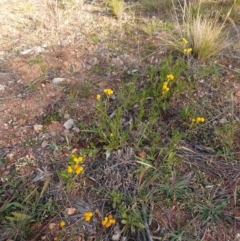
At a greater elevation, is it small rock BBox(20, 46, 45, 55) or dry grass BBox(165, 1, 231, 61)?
dry grass BBox(165, 1, 231, 61)

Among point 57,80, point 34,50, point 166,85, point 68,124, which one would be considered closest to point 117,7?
point 34,50

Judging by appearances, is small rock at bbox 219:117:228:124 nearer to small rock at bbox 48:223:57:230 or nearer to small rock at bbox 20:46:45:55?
small rock at bbox 48:223:57:230

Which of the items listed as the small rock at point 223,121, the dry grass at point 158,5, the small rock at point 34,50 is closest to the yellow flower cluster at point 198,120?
the small rock at point 223,121

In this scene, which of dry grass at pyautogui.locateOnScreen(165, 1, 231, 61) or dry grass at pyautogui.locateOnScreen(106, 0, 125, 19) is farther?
dry grass at pyautogui.locateOnScreen(106, 0, 125, 19)

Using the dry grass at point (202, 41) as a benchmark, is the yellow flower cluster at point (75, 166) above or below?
below

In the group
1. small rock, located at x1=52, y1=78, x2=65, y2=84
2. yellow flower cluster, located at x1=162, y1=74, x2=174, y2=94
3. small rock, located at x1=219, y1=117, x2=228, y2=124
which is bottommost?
small rock, located at x1=219, y1=117, x2=228, y2=124

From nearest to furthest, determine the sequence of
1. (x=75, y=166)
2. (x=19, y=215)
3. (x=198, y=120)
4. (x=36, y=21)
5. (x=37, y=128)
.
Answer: (x=19, y=215)
(x=75, y=166)
(x=198, y=120)
(x=37, y=128)
(x=36, y=21)

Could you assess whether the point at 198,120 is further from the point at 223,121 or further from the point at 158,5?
the point at 158,5

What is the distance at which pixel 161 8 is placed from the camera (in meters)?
3.50

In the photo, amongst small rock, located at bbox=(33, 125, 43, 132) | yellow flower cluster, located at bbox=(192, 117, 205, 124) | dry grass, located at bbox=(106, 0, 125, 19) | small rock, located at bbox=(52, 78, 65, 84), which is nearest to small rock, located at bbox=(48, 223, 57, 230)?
small rock, located at bbox=(33, 125, 43, 132)

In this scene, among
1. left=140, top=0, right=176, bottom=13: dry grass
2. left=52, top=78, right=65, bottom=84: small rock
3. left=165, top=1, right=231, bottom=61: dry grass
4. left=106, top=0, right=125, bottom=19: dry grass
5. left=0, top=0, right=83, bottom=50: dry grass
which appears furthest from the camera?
left=140, top=0, right=176, bottom=13: dry grass

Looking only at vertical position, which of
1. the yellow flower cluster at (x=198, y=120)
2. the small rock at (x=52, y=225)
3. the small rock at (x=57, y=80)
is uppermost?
the small rock at (x=57, y=80)

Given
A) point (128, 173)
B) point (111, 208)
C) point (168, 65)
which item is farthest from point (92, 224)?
point (168, 65)

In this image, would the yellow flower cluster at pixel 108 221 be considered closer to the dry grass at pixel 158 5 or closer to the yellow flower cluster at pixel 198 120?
the yellow flower cluster at pixel 198 120
